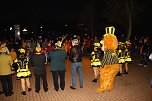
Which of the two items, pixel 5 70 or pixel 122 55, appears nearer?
pixel 5 70

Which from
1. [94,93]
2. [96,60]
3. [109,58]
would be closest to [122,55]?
[96,60]

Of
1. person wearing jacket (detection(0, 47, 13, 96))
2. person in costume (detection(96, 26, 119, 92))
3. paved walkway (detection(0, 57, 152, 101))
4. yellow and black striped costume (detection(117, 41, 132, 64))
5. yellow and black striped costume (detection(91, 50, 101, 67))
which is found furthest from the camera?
yellow and black striped costume (detection(117, 41, 132, 64))

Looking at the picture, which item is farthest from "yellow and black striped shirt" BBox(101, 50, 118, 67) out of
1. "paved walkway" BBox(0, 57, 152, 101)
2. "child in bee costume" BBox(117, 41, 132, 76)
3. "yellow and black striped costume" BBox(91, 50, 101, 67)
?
"child in bee costume" BBox(117, 41, 132, 76)

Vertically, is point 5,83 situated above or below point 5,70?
below

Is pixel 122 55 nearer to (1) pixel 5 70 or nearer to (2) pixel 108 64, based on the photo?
(2) pixel 108 64

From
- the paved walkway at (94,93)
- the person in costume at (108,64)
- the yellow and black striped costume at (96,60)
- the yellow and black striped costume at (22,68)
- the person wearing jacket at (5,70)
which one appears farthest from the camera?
the yellow and black striped costume at (96,60)

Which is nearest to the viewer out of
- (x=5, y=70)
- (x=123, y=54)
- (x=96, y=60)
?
(x=5, y=70)

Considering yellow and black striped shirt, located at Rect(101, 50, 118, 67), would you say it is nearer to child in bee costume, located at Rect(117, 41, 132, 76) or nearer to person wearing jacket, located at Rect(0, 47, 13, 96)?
child in bee costume, located at Rect(117, 41, 132, 76)

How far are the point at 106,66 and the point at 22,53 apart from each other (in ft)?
11.0

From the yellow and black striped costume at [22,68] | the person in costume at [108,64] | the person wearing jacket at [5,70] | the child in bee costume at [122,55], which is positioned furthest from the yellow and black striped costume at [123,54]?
the person wearing jacket at [5,70]

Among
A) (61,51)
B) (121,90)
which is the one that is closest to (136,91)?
(121,90)

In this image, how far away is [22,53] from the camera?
11.0 meters

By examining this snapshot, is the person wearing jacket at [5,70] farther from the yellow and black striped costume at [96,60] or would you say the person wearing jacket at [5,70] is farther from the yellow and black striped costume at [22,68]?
the yellow and black striped costume at [96,60]

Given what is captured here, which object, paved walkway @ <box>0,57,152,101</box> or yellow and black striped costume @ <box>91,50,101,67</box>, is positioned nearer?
paved walkway @ <box>0,57,152,101</box>
